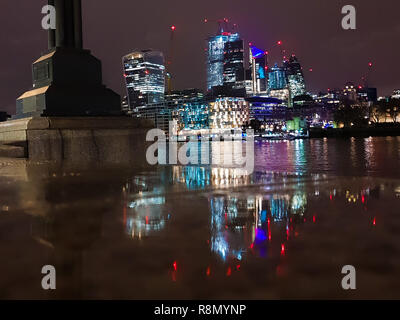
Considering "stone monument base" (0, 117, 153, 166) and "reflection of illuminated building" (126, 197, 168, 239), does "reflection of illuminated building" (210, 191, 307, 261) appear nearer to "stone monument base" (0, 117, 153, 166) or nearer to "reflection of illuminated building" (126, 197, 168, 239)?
"reflection of illuminated building" (126, 197, 168, 239)

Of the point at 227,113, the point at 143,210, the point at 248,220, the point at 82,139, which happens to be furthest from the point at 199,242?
the point at 227,113

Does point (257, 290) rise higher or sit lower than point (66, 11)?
lower

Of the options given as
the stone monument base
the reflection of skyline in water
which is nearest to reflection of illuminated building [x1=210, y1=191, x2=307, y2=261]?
the reflection of skyline in water

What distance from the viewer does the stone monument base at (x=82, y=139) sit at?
28.5 ft

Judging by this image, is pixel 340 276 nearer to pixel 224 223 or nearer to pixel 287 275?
pixel 287 275

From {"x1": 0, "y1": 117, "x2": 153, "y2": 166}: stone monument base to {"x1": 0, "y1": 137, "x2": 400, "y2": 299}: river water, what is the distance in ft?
11.4

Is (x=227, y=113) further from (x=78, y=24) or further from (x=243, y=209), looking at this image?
(x=243, y=209)

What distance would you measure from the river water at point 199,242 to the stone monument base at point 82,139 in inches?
137

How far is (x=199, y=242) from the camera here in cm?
286

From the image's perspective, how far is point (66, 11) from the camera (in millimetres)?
Answer: 9602

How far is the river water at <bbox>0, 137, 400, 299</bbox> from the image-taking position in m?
2.09

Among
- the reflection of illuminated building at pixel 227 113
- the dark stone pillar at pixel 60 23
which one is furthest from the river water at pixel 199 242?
the reflection of illuminated building at pixel 227 113
